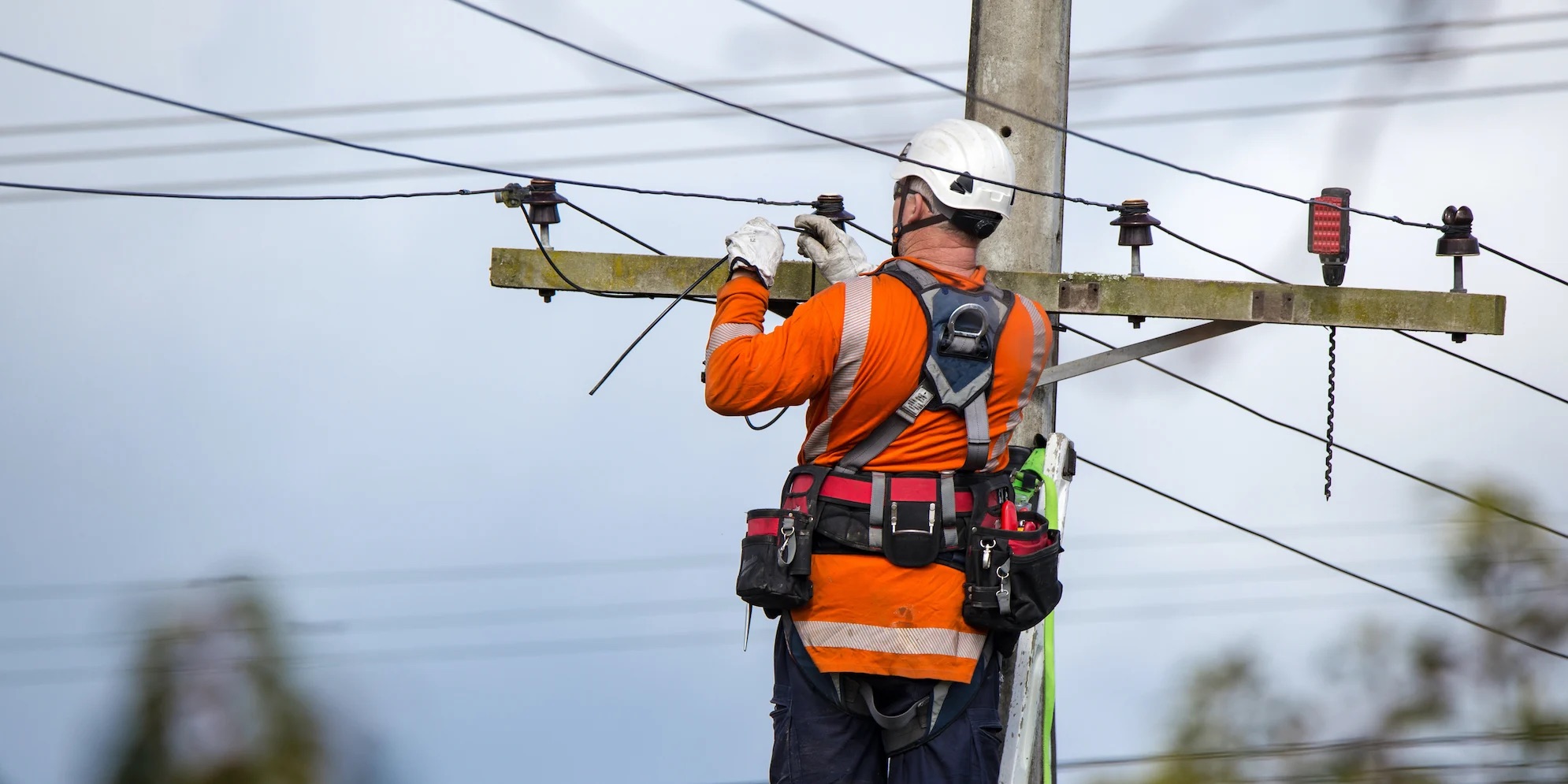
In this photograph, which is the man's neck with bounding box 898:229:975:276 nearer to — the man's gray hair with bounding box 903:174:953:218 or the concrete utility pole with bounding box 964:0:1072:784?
the man's gray hair with bounding box 903:174:953:218

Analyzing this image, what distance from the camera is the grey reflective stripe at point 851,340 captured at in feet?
14.5

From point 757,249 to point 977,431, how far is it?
2.51 feet

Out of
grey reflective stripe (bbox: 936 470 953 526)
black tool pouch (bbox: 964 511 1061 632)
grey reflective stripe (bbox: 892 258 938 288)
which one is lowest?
black tool pouch (bbox: 964 511 1061 632)

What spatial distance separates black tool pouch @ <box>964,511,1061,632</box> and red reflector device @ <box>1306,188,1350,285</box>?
1945 millimetres

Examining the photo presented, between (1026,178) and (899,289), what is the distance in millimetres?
1688

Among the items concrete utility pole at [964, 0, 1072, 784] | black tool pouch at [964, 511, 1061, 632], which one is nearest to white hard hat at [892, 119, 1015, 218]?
black tool pouch at [964, 511, 1061, 632]

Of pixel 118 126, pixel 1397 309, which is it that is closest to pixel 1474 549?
pixel 1397 309

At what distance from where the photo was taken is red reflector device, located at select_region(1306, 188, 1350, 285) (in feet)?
19.1

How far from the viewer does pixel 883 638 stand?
14.7 ft

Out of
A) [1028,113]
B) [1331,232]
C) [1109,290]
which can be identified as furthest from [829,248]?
[1331,232]

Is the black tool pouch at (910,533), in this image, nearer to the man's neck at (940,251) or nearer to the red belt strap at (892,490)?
the red belt strap at (892,490)

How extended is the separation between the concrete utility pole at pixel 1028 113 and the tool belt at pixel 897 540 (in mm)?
1467

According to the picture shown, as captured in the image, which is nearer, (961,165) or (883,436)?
(883,436)

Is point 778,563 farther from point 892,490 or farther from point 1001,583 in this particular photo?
point 1001,583
